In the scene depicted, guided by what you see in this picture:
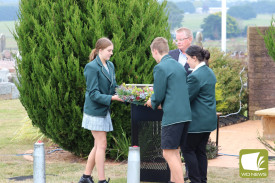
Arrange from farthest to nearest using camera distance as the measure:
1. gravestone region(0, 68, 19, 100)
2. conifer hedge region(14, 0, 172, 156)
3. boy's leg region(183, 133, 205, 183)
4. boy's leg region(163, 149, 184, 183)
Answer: gravestone region(0, 68, 19, 100) → conifer hedge region(14, 0, 172, 156) → boy's leg region(183, 133, 205, 183) → boy's leg region(163, 149, 184, 183)

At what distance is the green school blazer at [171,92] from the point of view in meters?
5.25

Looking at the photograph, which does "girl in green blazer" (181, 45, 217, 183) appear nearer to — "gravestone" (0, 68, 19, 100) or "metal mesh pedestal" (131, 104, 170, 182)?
"metal mesh pedestal" (131, 104, 170, 182)

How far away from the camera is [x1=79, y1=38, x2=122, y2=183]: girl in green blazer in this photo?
5859 mm

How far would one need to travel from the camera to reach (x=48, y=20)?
25.2ft

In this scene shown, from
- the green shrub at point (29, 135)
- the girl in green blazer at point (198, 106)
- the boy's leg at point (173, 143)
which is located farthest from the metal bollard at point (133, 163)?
the green shrub at point (29, 135)

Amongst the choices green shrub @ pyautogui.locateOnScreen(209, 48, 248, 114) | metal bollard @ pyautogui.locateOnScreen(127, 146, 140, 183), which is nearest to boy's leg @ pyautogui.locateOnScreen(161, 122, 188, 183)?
metal bollard @ pyautogui.locateOnScreen(127, 146, 140, 183)

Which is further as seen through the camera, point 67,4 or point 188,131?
point 67,4

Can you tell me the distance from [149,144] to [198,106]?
1292mm

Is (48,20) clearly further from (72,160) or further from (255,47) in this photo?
(255,47)

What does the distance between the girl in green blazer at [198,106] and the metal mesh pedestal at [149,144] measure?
0.83 metres

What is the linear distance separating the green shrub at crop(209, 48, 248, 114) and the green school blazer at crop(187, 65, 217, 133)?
679 cm

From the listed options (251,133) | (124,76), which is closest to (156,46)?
(124,76)

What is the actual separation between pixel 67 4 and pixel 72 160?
2523mm

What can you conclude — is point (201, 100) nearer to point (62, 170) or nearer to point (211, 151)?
point (62, 170)
